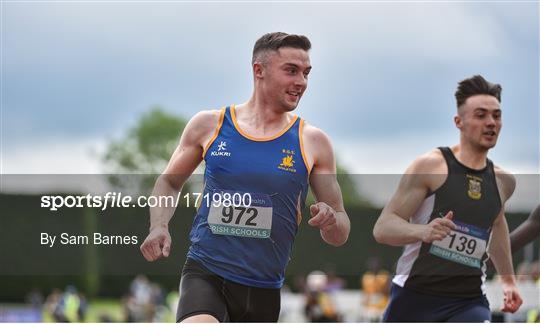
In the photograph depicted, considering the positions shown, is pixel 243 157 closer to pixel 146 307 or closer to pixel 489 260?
pixel 489 260

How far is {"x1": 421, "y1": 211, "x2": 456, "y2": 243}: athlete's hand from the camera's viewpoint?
21.2ft

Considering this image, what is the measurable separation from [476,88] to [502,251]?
1197mm

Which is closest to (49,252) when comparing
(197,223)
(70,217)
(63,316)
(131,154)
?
(70,217)

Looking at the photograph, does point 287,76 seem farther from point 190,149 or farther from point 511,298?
point 511,298

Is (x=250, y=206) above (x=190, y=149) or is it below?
below

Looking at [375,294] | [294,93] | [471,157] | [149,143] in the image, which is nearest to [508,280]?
[471,157]

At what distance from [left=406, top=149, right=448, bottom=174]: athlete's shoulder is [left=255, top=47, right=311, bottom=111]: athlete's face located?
49.6 inches

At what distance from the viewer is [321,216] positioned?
5.63 metres

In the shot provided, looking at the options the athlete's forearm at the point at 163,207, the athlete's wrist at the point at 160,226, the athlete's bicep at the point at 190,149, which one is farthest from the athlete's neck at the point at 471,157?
the athlete's wrist at the point at 160,226

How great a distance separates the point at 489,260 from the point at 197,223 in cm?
263

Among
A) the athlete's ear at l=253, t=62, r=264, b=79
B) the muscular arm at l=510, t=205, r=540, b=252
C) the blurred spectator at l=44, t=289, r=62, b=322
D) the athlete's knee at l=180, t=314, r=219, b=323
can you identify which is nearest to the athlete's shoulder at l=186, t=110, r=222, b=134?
the athlete's ear at l=253, t=62, r=264, b=79

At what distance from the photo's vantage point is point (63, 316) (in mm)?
22156

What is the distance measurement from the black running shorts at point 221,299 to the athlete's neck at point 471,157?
1.84 meters

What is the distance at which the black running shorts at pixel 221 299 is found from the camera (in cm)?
588
